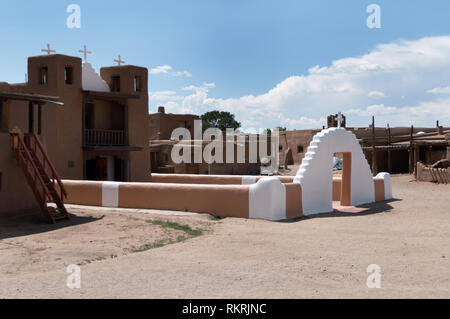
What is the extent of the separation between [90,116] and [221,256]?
1499 centimetres

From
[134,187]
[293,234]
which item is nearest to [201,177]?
[134,187]

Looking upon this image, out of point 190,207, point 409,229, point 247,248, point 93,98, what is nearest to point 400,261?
point 247,248

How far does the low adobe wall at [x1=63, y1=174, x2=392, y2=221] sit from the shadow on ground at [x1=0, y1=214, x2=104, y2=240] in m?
2.38

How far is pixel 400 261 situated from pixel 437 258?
0.80 metres

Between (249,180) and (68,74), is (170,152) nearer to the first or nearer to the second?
(68,74)

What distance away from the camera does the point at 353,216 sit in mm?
15141

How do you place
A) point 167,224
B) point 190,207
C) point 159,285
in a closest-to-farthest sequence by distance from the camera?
point 159,285 < point 167,224 < point 190,207

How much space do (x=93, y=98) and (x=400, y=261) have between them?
16596mm

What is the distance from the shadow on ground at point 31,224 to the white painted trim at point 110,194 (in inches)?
91.6

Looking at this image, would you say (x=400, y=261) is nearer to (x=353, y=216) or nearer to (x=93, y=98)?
(x=353, y=216)

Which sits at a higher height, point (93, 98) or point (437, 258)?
point (93, 98)

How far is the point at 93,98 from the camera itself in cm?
2130
